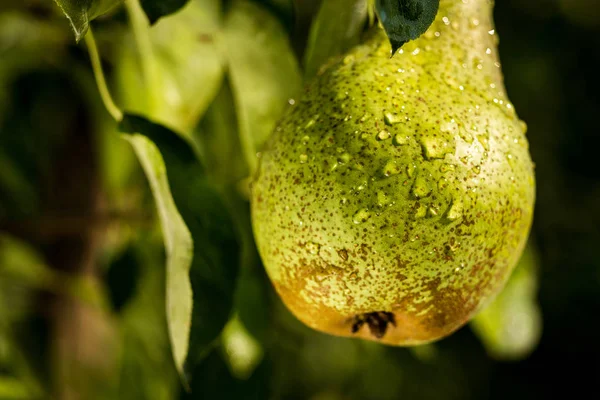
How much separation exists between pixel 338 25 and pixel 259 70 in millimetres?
149

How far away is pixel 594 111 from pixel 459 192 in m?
1.74

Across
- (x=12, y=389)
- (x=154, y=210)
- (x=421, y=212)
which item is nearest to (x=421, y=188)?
(x=421, y=212)

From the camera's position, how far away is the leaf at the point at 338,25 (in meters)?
0.51

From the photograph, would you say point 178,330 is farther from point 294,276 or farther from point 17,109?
point 17,109

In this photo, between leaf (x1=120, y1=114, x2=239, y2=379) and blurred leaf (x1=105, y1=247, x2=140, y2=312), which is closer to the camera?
leaf (x1=120, y1=114, x2=239, y2=379)

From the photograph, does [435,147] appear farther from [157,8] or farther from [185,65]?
[185,65]

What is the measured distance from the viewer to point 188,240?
0.47m

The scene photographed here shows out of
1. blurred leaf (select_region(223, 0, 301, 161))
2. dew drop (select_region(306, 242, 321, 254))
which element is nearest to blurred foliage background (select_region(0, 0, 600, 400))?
blurred leaf (select_region(223, 0, 301, 161))

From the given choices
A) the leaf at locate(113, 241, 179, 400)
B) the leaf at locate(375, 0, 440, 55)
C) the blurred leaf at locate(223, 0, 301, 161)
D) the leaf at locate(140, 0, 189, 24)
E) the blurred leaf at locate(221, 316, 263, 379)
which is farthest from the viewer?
the leaf at locate(113, 241, 179, 400)

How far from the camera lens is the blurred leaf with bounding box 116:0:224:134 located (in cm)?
68

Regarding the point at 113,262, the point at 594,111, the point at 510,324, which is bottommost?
the point at 594,111

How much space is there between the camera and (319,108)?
1.45 ft

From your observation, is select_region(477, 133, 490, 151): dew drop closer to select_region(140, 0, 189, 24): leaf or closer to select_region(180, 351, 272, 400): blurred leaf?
select_region(140, 0, 189, 24): leaf

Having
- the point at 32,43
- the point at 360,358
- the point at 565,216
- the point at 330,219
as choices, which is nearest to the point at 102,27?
the point at 32,43
